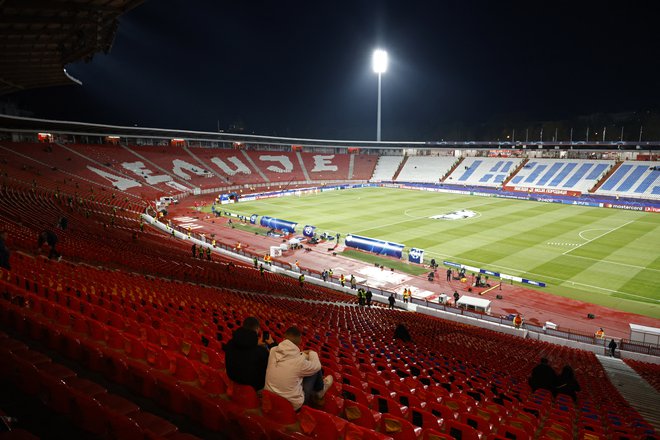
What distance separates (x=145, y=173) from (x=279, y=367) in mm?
71399

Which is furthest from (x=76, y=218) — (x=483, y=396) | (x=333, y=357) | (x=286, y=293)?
(x=483, y=396)

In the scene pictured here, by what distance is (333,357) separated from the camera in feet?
26.2

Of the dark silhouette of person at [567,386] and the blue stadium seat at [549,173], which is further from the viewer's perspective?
the blue stadium seat at [549,173]

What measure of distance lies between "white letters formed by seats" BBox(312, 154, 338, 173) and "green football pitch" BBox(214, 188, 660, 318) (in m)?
26.5

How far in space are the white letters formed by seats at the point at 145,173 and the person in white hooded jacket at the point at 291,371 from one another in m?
67.8

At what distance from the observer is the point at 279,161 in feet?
310

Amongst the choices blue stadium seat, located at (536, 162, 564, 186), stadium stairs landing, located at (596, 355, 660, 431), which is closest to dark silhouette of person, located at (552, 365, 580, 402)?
stadium stairs landing, located at (596, 355, 660, 431)

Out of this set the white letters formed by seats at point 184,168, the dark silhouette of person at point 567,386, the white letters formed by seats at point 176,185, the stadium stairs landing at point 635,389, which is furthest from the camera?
the white letters formed by seats at point 184,168

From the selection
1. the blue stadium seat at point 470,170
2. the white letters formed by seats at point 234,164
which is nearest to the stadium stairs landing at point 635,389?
the blue stadium seat at point 470,170

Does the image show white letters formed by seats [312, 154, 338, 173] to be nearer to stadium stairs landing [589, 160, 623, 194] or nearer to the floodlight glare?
the floodlight glare

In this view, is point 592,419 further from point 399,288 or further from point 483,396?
point 399,288

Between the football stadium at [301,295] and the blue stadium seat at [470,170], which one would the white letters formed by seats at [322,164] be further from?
the blue stadium seat at [470,170]

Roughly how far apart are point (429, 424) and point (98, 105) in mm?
103325

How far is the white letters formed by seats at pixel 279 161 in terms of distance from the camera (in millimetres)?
89787
